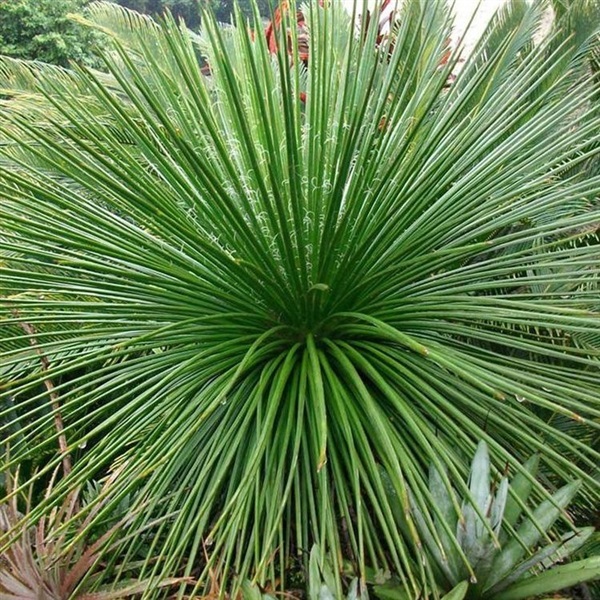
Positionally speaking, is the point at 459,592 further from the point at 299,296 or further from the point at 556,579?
the point at 299,296

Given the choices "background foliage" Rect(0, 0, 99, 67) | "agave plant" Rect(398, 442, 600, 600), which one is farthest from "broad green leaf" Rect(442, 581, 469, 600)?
"background foliage" Rect(0, 0, 99, 67)

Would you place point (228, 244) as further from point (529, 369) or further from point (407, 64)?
point (529, 369)

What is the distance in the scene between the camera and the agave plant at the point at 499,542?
0.93 metres

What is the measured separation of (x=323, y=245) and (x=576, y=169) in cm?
127

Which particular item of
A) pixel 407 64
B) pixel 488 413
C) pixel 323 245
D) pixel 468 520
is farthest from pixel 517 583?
pixel 407 64

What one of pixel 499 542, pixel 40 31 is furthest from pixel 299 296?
pixel 40 31

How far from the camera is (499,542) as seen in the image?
0.98m

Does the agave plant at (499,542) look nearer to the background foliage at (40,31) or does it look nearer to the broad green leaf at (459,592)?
the broad green leaf at (459,592)

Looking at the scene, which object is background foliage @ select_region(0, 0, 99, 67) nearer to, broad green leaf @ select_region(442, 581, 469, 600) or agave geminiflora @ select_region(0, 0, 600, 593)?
agave geminiflora @ select_region(0, 0, 600, 593)

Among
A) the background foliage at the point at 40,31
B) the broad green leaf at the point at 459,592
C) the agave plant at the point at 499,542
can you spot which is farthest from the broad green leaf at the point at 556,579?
the background foliage at the point at 40,31

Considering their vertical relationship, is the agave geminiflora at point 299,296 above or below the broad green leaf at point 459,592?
above

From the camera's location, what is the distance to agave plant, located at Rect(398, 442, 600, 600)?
3.04 feet

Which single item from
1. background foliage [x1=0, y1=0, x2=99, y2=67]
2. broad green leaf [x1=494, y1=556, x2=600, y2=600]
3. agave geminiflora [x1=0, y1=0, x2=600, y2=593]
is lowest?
broad green leaf [x1=494, y1=556, x2=600, y2=600]

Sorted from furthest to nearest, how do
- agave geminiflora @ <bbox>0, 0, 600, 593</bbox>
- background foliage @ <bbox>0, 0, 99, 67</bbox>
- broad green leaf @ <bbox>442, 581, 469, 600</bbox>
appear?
background foliage @ <bbox>0, 0, 99, 67</bbox>, agave geminiflora @ <bbox>0, 0, 600, 593</bbox>, broad green leaf @ <bbox>442, 581, 469, 600</bbox>
